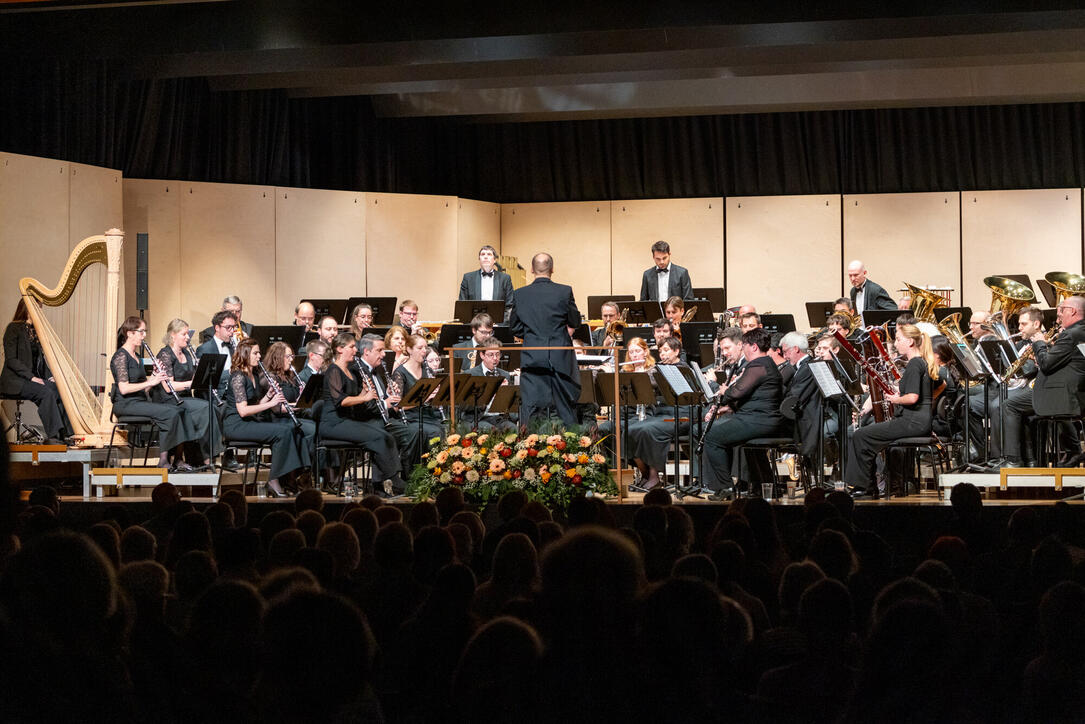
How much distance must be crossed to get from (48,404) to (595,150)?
6788mm

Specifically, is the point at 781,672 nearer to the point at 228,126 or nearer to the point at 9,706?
the point at 9,706

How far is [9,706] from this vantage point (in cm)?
197

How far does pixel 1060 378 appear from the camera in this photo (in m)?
6.95

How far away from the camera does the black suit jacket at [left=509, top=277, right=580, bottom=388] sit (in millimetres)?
6992

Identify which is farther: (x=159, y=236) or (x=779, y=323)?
(x=159, y=236)

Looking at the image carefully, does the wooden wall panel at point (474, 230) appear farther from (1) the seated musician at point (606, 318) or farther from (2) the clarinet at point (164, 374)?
(2) the clarinet at point (164, 374)

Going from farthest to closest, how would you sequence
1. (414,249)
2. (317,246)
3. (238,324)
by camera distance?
(414,249), (317,246), (238,324)

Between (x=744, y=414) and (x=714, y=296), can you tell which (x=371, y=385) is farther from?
(x=714, y=296)

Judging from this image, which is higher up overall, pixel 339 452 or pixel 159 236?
pixel 159 236

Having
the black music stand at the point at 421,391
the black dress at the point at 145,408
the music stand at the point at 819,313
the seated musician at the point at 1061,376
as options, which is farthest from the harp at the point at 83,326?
the seated musician at the point at 1061,376

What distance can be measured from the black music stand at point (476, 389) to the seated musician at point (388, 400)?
2.74 ft

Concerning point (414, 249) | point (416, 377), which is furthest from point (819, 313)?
point (414, 249)

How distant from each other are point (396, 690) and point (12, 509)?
59.1 inches

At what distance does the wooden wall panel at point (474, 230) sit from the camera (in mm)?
12523
